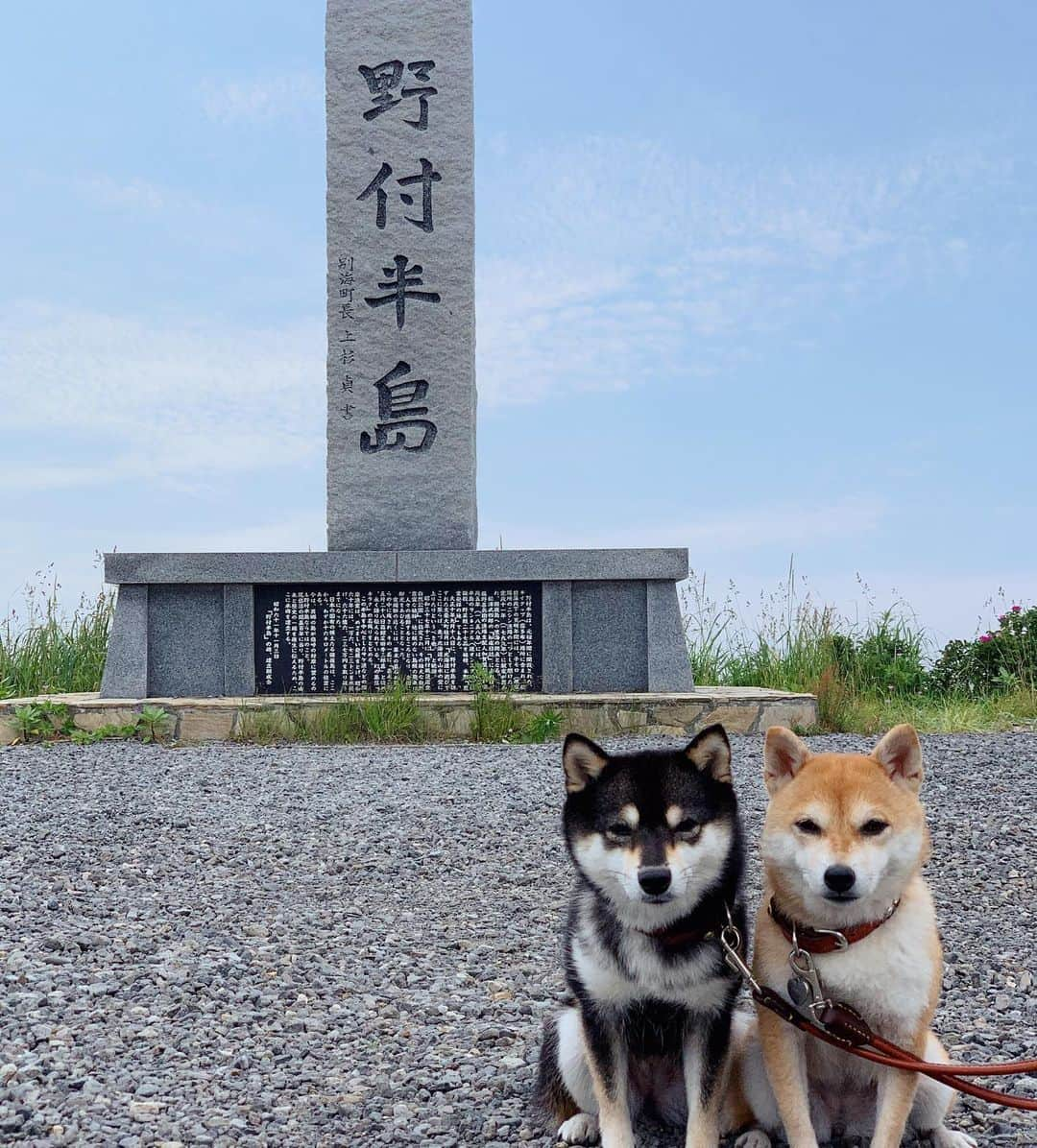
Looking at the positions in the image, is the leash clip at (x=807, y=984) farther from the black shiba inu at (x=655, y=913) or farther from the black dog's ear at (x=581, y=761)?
the black dog's ear at (x=581, y=761)

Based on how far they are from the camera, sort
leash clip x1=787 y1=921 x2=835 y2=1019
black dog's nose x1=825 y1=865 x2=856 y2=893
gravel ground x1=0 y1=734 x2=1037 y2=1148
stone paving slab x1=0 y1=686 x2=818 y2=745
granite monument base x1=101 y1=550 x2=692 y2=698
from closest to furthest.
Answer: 1. black dog's nose x1=825 y1=865 x2=856 y2=893
2. leash clip x1=787 y1=921 x2=835 y2=1019
3. gravel ground x1=0 y1=734 x2=1037 y2=1148
4. stone paving slab x1=0 y1=686 x2=818 y2=745
5. granite monument base x1=101 y1=550 x2=692 y2=698

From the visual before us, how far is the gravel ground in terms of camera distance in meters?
3.16

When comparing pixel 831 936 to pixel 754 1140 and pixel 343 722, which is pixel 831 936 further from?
pixel 343 722

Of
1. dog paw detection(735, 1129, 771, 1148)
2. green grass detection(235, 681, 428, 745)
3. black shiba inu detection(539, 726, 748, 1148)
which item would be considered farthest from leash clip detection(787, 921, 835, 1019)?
green grass detection(235, 681, 428, 745)

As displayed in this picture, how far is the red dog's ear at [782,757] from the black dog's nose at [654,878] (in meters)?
0.29

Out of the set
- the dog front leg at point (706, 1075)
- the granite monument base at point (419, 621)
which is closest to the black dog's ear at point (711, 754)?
the dog front leg at point (706, 1075)

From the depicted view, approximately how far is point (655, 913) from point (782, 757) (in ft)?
1.43

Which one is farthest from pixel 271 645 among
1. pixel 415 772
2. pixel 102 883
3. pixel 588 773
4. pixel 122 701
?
pixel 588 773

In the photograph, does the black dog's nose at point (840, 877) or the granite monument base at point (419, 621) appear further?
the granite monument base at point (419, 621)

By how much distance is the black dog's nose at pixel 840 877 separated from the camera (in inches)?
89.8

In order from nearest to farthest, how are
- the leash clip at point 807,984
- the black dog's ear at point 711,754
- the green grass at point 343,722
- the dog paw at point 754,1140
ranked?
1. the leash clip at point 807,984
2. the black dog's ear at point 711,754
3. the dog paw at point 754,1140
4. the green grass at point 343,722

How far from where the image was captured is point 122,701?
965 centimetres

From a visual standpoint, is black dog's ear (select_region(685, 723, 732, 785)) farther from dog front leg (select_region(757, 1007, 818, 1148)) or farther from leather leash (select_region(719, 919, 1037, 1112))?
dog front leg (select_region(757, 1007, 818, 1148))

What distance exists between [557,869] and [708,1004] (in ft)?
9.54
